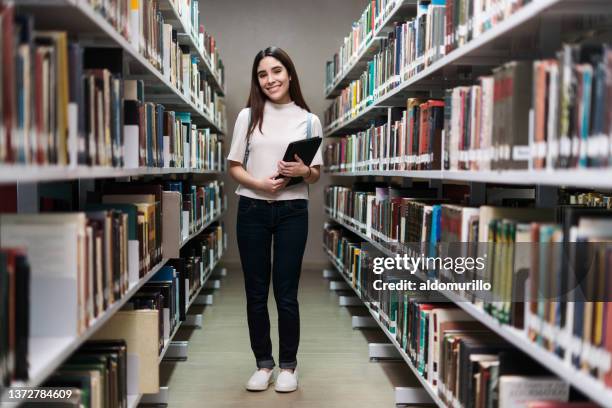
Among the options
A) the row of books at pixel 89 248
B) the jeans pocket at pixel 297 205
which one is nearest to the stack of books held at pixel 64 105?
the row of books at pixel 89 248

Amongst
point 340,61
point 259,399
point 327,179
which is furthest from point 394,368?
point 327,179

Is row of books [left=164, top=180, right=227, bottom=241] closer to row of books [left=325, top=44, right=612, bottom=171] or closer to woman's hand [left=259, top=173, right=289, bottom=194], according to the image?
woman's hand [left=259, top=173, right=289, bottom=194]

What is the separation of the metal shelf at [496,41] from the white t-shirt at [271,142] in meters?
0.55

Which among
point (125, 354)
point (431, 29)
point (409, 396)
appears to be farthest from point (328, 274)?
point (125, 354)

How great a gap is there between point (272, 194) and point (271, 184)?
0.07 meters

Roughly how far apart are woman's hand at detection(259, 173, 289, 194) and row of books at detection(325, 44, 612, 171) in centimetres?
68

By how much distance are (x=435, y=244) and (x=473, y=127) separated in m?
0.57

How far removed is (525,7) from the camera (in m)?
1.55

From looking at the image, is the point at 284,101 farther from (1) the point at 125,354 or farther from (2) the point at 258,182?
Answer: (1) the point at 125,354

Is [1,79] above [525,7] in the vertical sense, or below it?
below

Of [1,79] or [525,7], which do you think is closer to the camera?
[1,79]

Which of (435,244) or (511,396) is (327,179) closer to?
(435,244)

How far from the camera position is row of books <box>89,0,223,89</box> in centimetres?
206

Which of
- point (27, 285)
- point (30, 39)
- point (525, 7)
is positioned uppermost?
point (525, 7)
